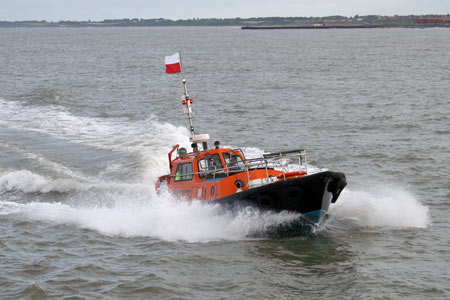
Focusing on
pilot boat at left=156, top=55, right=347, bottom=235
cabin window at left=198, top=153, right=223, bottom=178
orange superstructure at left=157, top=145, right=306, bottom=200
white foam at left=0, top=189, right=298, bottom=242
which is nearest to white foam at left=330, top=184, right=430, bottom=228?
pilot boat at left=156, top=55, right=347, bottom=235

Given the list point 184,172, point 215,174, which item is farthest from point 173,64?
point 215,174

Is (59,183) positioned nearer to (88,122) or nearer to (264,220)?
Result: (264,220)

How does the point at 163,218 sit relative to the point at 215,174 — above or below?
below

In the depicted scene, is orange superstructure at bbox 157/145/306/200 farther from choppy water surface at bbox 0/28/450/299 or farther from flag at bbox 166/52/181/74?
flag at bbox 166/52/181/74

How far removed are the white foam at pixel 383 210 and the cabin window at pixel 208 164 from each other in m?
3.71

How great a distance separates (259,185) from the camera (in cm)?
1642

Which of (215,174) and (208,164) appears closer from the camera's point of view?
(215,174)

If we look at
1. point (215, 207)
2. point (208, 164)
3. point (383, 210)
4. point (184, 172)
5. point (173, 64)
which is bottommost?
point (383, 210)

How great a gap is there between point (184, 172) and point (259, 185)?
281 cm

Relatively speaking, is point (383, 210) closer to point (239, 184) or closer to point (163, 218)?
point (239, 184)

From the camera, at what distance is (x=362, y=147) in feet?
88.3

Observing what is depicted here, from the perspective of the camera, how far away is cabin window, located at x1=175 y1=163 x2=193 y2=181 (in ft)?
59.1

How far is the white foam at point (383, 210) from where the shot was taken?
1742cm

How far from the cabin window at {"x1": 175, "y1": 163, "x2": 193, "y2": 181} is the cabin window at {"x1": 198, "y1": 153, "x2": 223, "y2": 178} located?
1.08 feet
